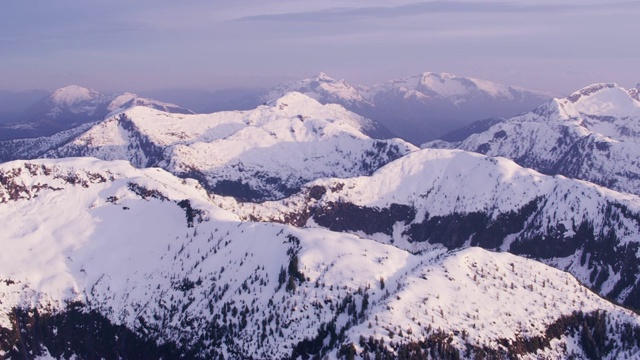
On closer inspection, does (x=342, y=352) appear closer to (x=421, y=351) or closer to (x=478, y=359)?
(x=421, y=351)

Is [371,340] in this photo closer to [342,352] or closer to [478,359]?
[342,352]

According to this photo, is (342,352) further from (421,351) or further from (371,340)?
(421,351)

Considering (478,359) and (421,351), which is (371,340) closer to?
(421,351)

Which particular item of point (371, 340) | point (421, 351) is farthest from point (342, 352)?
point (421, 351)

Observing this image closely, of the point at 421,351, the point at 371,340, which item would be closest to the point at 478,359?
the point at 421,351

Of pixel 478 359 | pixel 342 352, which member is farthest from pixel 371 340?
pixel 478 359
